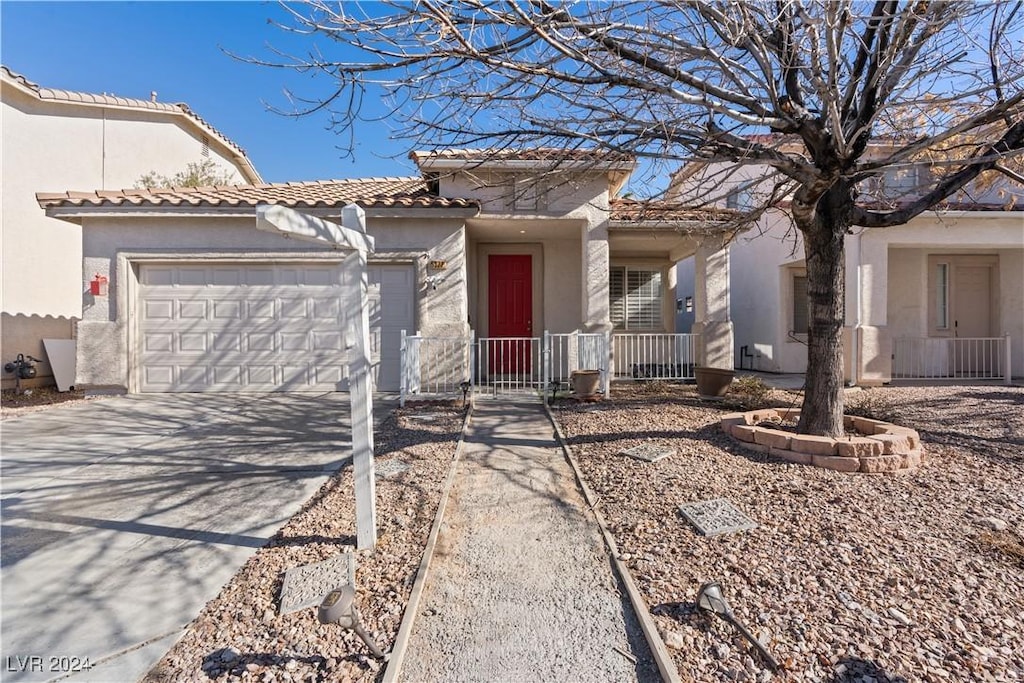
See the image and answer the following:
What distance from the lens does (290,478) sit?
404 centimetres

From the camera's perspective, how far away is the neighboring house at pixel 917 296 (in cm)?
871

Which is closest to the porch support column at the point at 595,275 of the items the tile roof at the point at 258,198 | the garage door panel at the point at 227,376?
the tile roof at the point at 258,198

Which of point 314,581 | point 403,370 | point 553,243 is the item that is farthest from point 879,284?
Result: point 314,581

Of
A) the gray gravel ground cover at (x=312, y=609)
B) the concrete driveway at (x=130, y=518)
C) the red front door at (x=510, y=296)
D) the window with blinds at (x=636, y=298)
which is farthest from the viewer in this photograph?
the window with blinds at (x=636, y=298)

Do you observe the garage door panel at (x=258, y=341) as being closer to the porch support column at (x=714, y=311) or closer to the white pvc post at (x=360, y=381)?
the white pvc post at (x=360, y=381)

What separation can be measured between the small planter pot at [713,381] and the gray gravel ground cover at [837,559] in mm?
2678

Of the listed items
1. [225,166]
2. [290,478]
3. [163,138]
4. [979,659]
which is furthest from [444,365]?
[225,166]

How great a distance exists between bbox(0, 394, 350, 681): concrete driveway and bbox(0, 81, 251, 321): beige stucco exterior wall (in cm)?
553

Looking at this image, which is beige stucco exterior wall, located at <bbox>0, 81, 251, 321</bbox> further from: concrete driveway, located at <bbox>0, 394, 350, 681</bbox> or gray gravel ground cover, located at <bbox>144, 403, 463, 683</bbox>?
gray gravel ground cover, located at <bbox>144, 403, 463, 683</bbox>

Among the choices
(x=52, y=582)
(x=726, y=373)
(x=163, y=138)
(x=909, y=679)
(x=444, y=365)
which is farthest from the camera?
(x=163, y=138)

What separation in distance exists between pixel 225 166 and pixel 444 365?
42.4 feet

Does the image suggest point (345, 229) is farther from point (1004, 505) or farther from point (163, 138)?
point (163, 138)

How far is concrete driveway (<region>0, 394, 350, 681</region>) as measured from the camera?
2.09 m

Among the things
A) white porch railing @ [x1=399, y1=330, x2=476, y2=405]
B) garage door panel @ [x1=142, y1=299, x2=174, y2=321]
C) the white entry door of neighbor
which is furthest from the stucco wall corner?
white porch railing @ [x1=399, y1=330, x2=476, y2=405]
